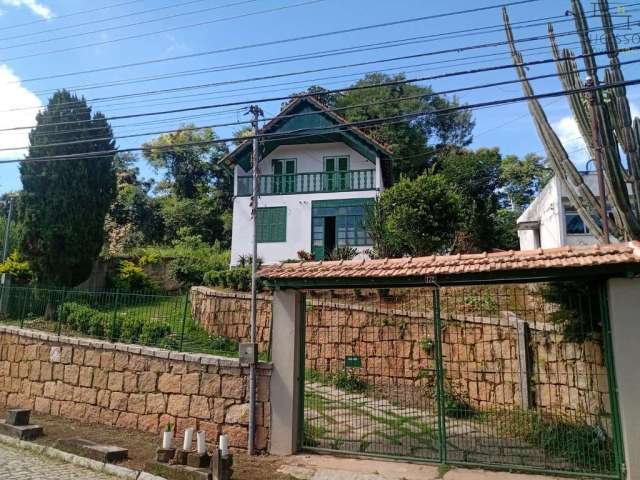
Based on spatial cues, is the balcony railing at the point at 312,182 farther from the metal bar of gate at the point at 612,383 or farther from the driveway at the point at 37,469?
the driveway at the point at 37,469

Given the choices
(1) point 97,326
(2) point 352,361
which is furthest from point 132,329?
(2) point 352,361

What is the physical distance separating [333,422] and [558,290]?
4137 millimetres

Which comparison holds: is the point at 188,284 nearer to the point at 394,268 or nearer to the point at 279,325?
the point at 279,325

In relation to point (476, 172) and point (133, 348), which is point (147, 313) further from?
point (476, 172)

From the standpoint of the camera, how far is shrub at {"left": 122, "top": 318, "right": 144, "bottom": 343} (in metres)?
9.18

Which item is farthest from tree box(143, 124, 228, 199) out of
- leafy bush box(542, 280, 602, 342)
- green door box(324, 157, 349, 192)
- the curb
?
leafy bush box(542, 280, 602, 342)

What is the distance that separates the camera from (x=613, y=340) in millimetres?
5566

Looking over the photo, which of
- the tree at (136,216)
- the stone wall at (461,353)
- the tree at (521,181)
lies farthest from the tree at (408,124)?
the stone wall at (461,353)

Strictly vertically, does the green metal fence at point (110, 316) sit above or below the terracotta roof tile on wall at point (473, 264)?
below

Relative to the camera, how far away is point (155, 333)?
353 inches

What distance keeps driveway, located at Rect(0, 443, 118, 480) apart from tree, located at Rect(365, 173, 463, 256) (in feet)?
34.0

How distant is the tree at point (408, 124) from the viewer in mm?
30281

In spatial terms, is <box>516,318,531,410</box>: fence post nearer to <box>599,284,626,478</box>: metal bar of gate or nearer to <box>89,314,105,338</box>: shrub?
<box>599,284,626,478</box>: metal bar of gate

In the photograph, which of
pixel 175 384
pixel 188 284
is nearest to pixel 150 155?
pixel 188 284
